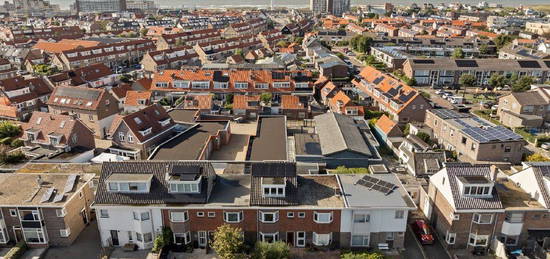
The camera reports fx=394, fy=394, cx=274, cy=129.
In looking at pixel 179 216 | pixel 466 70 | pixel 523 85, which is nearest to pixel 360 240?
pixel 179 216

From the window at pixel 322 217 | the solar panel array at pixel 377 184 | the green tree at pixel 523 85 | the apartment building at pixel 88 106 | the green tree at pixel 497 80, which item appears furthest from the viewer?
the green tree at pixel 497 80

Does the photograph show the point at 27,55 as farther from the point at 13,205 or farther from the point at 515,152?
the point at 515,152

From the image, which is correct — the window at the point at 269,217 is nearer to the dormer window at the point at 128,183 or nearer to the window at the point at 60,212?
the dormer window at the point at 128,183

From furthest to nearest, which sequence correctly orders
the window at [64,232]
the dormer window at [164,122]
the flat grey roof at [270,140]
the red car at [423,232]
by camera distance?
the dormer window at [164,122]
the flat grey roof at [270,140]
the red car at [423,232]
the window at [64,232]

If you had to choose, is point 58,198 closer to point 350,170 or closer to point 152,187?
point 152,187

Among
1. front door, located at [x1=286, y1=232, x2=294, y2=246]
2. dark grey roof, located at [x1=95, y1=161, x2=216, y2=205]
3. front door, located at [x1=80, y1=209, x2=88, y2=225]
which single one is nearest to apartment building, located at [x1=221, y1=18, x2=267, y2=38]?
front door, located at [x1=80, y1=209, x2=88, y2=225]

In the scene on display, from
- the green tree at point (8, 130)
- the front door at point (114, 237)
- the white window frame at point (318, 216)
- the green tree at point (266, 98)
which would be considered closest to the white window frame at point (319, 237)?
the white window frame at point (318, 216)

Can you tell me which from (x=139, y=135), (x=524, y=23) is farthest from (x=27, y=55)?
→ (x=524, y=23)
